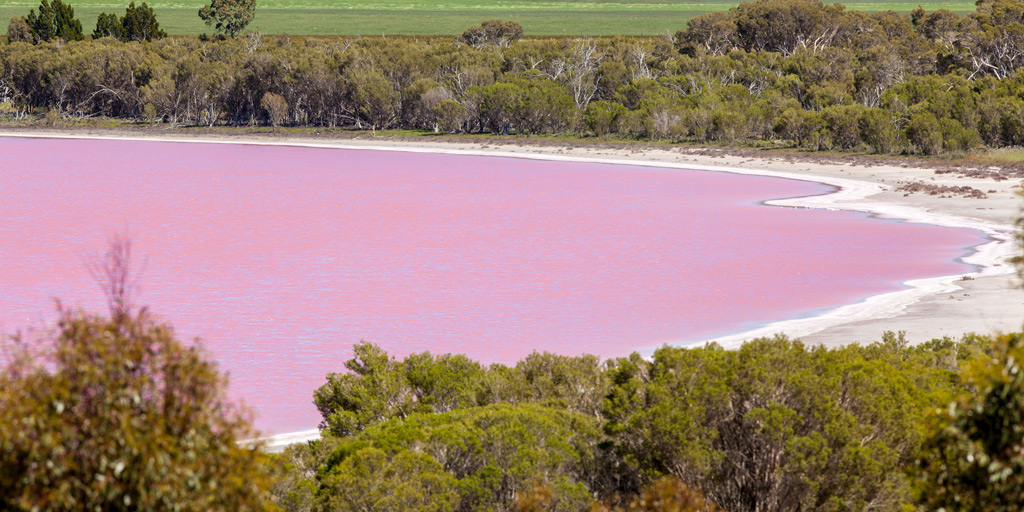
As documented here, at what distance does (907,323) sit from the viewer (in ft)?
63.3

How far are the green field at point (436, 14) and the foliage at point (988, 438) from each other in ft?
426

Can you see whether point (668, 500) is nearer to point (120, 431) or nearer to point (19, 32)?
point (120, 431)

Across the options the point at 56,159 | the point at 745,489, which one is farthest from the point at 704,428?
the point at 56,159

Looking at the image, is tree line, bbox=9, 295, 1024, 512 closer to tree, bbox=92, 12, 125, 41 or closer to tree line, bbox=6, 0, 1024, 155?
tree line, bbox=6, 0, 1024, 155

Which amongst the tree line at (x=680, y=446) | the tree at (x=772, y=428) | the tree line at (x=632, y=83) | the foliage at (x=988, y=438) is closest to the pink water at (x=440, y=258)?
the tree line at (x=680, y=446)

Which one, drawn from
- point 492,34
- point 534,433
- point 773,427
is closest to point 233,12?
point 492,34

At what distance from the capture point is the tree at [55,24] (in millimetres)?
109744

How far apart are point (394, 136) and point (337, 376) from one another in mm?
59465

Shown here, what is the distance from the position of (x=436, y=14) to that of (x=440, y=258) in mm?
135697

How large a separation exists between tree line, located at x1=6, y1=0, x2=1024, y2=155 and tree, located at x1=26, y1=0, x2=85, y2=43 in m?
12.2

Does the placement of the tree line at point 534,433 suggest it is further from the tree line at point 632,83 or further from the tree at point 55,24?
the tree at point 55,24

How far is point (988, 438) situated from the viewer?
17.3 ft

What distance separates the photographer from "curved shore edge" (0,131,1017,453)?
19.9 metres

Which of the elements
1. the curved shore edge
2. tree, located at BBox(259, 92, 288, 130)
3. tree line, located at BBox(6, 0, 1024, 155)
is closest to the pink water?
the curved shore edge
